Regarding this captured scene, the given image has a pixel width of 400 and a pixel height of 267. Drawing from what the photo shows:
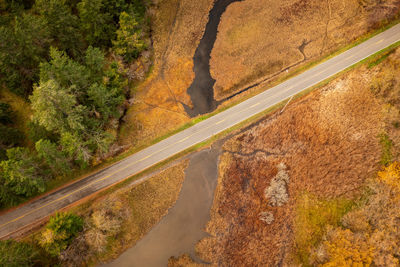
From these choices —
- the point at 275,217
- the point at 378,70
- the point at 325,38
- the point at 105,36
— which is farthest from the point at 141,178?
the point at 378,70

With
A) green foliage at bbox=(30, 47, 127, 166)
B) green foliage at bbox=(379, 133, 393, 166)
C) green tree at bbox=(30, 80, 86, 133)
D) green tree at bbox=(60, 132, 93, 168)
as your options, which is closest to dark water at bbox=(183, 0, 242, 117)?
green foliage at bbox=(30, 47, 127, 166)

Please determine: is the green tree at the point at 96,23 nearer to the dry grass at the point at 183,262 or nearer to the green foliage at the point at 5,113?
the green foliage at the point at 5,113

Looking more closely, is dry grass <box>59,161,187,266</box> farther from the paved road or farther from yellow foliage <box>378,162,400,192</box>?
yellow foliage <box>378,162,400,192</box>

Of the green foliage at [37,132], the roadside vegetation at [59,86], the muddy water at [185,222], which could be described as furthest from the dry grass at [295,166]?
the green foliage at [37,132]

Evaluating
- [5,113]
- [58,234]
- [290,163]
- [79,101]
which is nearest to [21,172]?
[58,234]

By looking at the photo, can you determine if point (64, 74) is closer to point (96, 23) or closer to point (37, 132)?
point (37, 132)
